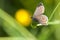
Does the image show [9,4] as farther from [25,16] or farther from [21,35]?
[21,35]

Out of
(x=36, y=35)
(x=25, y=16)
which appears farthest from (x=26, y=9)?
(x=36, y=35)

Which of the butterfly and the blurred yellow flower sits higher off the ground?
the blurred yellow flower

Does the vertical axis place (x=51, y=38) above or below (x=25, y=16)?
below

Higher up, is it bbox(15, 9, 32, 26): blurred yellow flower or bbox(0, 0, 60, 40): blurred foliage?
bbox(15, 9, 32, 26): blurred yellow flower

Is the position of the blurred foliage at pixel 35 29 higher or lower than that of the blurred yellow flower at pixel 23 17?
lower

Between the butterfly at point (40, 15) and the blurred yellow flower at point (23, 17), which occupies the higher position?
the blurred yellow flower at point (23, 17)

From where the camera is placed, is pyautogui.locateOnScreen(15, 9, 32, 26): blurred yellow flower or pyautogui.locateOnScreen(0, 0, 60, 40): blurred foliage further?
pyautogui.locateOnScreen(15, 9, 32, 26): blurred yellow flower

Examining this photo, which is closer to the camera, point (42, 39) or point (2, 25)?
point (42, 39)

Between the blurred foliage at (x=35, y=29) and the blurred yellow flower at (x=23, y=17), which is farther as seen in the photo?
the blurred yellow flower at (x=23, y=17)
